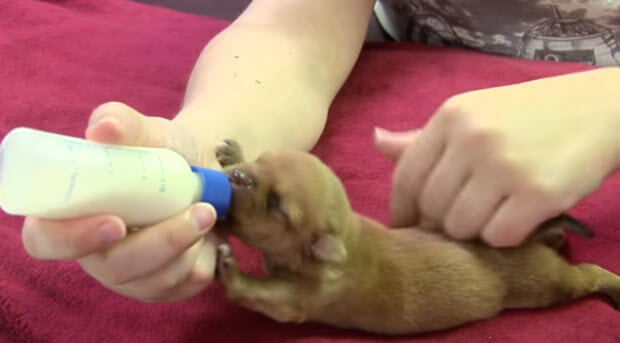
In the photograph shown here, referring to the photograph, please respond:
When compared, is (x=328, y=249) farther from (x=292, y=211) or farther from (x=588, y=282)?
(x=588, y=282)

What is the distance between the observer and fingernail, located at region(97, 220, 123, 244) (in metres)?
0.61

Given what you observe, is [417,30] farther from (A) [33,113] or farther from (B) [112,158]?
(B) [112,158]

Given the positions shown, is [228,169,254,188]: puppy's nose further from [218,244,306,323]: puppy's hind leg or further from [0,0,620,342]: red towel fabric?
[0,0,620,342]: red towel fabric

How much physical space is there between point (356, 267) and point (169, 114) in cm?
61

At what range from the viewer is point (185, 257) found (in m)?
0.73

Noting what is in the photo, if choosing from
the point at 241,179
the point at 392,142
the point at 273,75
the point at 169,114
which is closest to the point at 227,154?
the point at 241,179

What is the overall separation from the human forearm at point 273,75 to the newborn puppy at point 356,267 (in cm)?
19

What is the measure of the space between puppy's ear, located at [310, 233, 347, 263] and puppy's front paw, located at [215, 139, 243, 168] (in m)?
0.17

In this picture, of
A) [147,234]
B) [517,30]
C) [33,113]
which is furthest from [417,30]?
[147,234]

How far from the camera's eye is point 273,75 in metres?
1.22

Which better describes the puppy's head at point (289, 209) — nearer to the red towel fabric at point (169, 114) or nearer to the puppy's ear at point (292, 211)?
the puppy's ear at point (292, 211)

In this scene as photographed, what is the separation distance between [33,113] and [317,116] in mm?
535

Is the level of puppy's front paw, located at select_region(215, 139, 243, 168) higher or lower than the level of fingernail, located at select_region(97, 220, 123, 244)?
lower

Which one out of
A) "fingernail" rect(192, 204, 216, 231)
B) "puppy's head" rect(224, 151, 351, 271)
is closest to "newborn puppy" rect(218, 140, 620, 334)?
"puppy's head" rect(224, 151, 351, 271)
